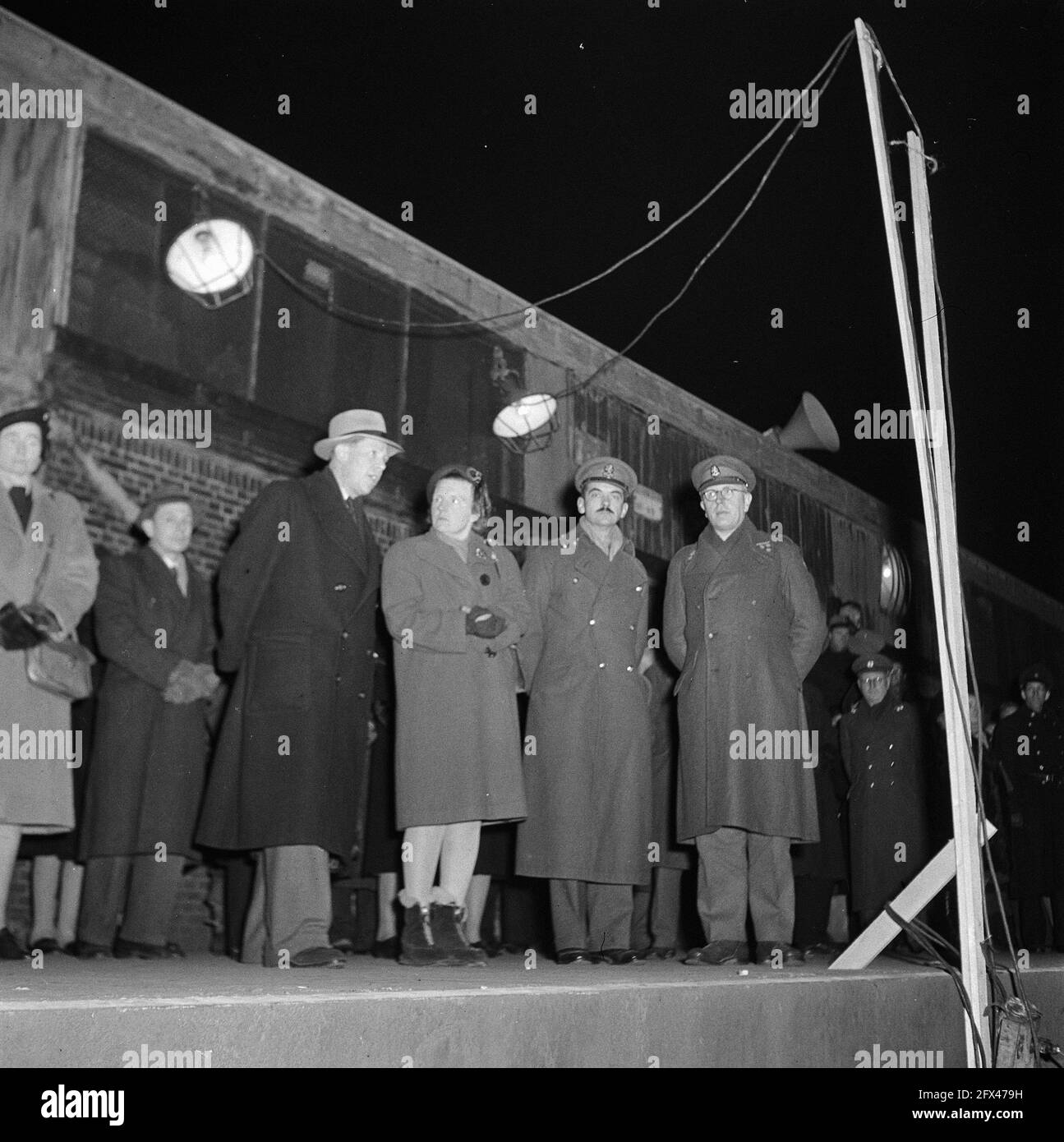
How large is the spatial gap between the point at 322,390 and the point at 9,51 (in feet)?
9.78

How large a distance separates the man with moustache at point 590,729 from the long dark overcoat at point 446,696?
0.30 metres

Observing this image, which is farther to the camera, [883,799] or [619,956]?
[883,799]

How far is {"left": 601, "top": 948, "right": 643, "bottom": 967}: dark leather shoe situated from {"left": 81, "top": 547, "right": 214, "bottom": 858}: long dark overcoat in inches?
68.0

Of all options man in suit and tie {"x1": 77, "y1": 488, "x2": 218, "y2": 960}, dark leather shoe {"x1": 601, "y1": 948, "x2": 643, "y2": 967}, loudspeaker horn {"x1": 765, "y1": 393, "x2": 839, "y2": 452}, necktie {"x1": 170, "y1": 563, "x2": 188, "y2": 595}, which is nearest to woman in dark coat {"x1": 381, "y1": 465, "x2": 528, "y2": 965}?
dark leather shoe {"x1": 601, "y1": 948, "x2": 643, "y2": 967}

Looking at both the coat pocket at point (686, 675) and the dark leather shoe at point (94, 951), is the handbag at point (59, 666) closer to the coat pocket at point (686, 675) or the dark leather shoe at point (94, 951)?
the dark leather shoe at point (94, 951)

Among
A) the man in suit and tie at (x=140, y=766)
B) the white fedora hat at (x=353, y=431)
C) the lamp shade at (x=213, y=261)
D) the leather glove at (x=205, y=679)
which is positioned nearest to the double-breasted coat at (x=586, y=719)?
the white fedora hat at (x=353, y=431)

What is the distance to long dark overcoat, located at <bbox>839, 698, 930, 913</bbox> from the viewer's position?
6.91 meters

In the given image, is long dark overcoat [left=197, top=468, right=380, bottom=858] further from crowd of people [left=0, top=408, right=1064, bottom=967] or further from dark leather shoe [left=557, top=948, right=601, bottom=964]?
dark leather shoe [left=557, top=948, right=601, bottom=964]

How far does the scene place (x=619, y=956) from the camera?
5125 mm

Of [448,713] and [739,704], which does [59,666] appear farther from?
[739,704]

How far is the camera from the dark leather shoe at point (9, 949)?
4738 millimetres

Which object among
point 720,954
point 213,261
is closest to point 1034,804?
point 720,954

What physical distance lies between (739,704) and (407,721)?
1.29m

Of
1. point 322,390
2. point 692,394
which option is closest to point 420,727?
point 322,390
